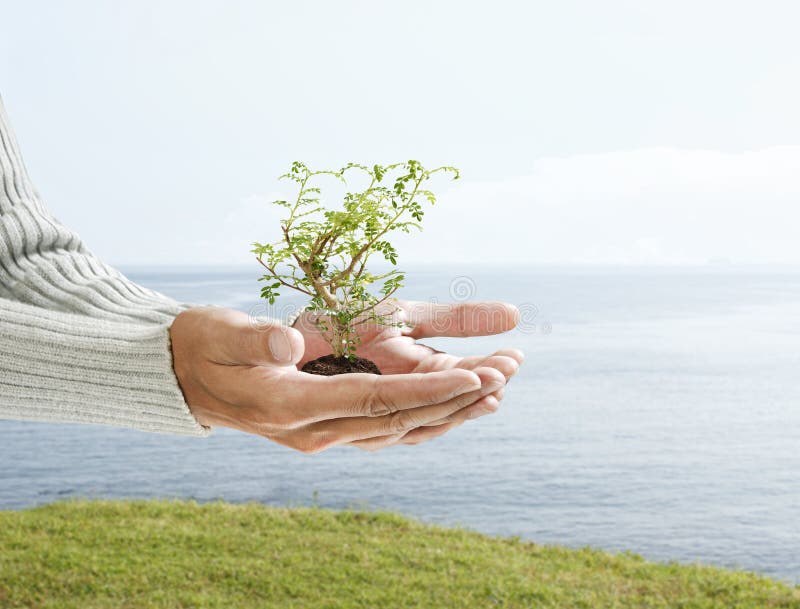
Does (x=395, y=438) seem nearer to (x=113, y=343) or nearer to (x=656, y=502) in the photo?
(x=113, y=343)

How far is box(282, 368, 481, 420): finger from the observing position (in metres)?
1.37

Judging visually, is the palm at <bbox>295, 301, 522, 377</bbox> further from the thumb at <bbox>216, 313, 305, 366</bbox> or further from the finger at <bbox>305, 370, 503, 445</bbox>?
the thumb at <bbox>216, 313, 305, 366</bbox>

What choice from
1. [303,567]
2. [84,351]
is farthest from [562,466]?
[84,351]

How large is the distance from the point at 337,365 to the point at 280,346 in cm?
53

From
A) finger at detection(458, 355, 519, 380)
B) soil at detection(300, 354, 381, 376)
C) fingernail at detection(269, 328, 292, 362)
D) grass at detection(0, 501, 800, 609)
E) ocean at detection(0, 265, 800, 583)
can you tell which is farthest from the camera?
ocean at detection(0, 265, 800, 583)

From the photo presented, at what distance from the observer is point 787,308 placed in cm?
4362

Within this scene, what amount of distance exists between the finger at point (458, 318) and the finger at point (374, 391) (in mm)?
456

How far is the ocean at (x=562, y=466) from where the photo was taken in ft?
54.7

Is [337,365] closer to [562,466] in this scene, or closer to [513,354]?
[513,354]

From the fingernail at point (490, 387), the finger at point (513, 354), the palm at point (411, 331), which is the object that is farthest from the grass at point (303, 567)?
the fingernail at point (490, 387)

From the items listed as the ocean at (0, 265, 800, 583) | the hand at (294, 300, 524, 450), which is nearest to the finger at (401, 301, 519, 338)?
the hand at (294, 300, 524, 450)

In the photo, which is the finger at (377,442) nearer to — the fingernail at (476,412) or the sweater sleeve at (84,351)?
the fingernail at (476,412)

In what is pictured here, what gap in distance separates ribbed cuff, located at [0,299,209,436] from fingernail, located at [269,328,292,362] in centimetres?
29

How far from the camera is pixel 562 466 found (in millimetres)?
19531
